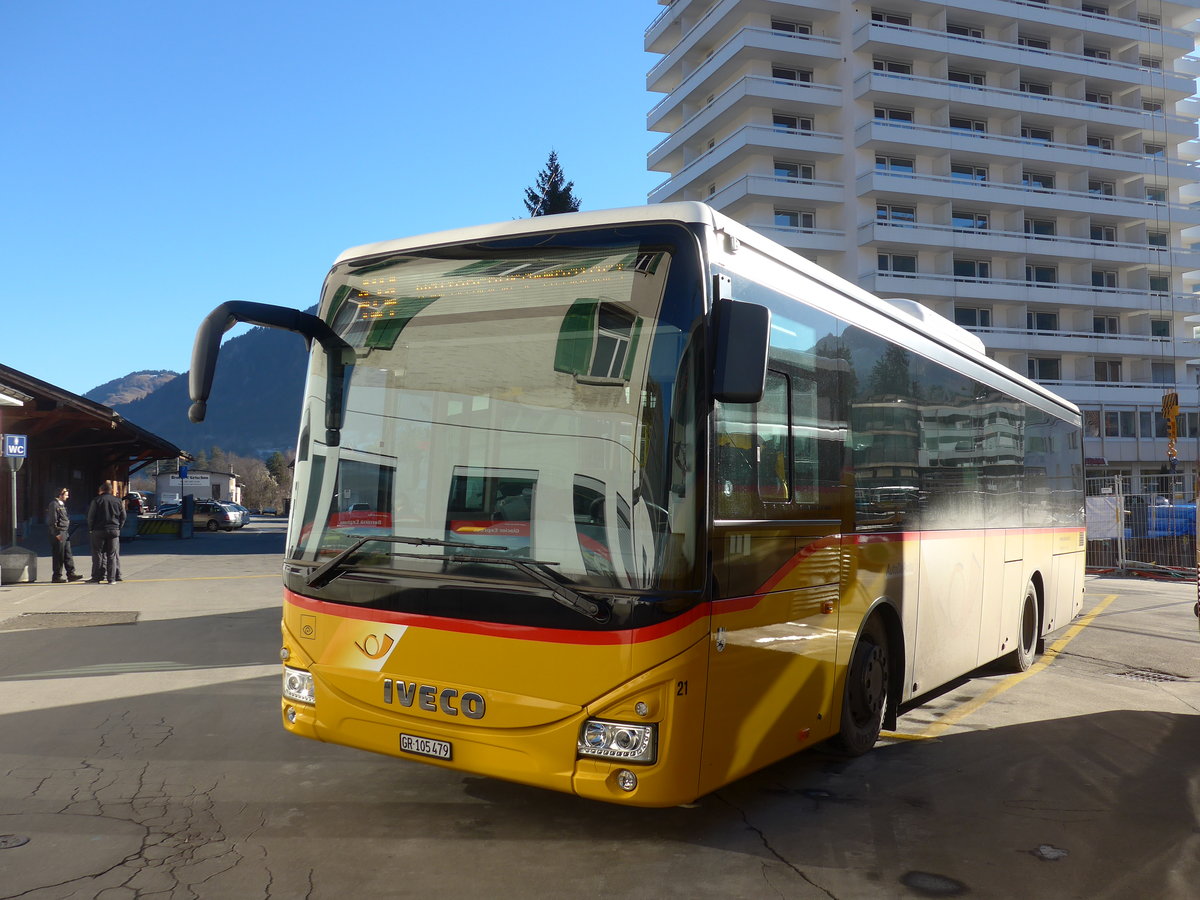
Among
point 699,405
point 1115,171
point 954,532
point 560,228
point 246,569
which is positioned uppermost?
point 1115,171

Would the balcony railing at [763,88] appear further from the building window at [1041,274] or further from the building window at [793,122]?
the building window at [1041,274]

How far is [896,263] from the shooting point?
56.5 meters

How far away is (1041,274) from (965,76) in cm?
1201

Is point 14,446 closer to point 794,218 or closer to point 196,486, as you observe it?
point 794,218

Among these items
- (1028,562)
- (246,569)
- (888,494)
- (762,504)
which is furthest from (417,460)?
(246,569)

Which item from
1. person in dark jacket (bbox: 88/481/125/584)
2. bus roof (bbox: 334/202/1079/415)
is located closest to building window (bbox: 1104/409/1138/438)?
person in dark jacket (bbox: 88/481/125/584)

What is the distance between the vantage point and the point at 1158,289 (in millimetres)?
63344

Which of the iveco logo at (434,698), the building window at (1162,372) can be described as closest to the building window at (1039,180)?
the building window at (1162,372)

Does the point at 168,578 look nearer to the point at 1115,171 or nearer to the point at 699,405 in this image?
the point at 699,405

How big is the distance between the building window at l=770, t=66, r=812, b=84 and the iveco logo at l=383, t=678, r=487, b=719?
56.4 metres

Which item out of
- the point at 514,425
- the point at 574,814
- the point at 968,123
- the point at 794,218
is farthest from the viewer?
the point at 968,123

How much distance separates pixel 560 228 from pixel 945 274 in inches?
2194

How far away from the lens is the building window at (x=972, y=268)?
5816 cm

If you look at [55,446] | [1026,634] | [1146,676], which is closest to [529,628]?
[1026,634]
